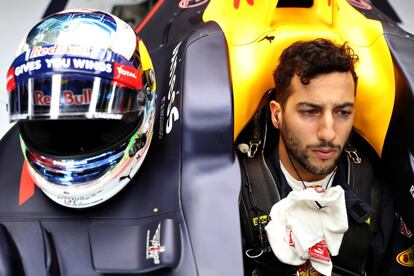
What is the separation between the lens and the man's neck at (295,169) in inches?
57.2

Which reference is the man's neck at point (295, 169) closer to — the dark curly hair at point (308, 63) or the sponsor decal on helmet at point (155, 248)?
the dark curly hair at point (308, 63)

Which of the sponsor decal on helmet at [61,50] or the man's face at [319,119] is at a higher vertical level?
the sponsor decal on helmet at [61,50]

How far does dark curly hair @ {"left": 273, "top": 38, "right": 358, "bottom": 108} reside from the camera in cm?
138

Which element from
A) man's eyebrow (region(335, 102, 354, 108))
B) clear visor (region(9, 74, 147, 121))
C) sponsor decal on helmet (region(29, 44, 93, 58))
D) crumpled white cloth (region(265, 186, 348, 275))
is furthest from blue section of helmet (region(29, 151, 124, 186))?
man's eyebrow (region(335, 102, 354, 108))

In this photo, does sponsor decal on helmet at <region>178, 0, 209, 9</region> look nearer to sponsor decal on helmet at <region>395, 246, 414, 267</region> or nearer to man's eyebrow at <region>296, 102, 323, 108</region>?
man's eyebrow at <region>296, 102, 323, 108</region>

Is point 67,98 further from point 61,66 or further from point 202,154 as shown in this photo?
point 202,154

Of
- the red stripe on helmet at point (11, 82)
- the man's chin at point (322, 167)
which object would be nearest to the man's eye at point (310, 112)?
the man's chin at point (322, 167)

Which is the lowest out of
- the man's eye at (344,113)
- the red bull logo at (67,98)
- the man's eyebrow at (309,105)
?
the man's eye at (344,113)

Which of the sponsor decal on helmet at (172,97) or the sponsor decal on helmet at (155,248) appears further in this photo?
the sponsor decal on helmet at (172,97)

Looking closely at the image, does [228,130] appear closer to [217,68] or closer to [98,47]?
[217,68]

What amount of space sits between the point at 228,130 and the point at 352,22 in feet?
1.93

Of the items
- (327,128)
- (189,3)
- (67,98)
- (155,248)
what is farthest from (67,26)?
(189,3)

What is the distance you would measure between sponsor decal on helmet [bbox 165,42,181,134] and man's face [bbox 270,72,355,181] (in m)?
0.29

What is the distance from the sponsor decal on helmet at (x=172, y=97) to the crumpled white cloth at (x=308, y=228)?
0.37m
